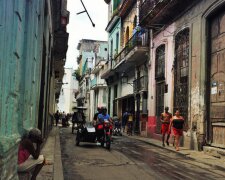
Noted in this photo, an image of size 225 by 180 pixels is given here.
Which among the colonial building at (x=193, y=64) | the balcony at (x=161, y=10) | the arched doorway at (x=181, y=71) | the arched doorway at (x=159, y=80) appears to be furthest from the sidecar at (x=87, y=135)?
the balcony at (x=161, y=10)

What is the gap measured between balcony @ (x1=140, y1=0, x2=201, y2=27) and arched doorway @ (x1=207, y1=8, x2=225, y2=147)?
1992 mm

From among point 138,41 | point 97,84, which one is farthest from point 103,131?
point 97,84

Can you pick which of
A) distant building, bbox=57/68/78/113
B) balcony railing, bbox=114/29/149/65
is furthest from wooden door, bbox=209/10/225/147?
distant building, bbox=57/68/78/113

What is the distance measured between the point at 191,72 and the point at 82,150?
5.36 m

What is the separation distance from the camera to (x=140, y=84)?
2556cm

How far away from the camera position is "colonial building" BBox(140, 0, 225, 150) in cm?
1420

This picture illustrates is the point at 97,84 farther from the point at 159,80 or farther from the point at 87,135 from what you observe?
the point at 87,135

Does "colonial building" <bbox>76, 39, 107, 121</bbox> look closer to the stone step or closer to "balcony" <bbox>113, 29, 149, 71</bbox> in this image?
"balcony" <bbox>113, 29, 149, 71</bbox>

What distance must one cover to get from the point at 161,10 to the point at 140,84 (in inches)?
295

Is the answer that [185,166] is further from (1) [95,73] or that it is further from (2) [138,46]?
(1) [95,73]

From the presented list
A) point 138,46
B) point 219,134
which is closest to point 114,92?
point 138,46

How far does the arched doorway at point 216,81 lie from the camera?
13.7m

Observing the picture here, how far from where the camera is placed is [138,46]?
2356 cm

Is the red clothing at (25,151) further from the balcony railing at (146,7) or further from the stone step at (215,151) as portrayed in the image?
the balcony railing at (146,7)
